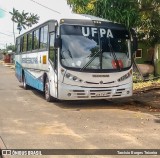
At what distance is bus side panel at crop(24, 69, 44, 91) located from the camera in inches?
558

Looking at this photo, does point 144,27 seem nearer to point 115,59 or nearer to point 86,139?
point 115,59

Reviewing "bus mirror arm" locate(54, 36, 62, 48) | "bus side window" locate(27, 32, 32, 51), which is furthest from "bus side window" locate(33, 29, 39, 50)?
"bus mirror arm" locate(54, 36, 62, 48)

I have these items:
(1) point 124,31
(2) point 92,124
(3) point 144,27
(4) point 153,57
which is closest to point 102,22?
(1) point 124,31

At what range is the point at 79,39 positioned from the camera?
11664 millimetres

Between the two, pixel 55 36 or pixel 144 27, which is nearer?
pixel 55 36

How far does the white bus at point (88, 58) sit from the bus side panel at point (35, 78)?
1563 millimetres

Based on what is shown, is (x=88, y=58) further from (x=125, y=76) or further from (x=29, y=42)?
(x=29, y=42)

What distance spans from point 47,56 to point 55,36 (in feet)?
4.05

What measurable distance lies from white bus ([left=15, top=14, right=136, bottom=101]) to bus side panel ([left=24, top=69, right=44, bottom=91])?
156 cm

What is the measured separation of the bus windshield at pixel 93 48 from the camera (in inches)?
454

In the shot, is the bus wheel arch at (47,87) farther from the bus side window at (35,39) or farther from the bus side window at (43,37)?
the bus side window at (35,39)

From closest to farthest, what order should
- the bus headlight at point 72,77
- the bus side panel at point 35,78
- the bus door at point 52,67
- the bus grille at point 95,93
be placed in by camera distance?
the bus headlight at point 72,77
the bus grille at point 95,93
the bus door at point 52,67
the bus side panel at point 35,78

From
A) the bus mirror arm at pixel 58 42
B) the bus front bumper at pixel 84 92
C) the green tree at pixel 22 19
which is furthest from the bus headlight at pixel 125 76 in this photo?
the green tree at pixel 22 19

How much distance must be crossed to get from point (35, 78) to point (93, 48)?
4441 mm
